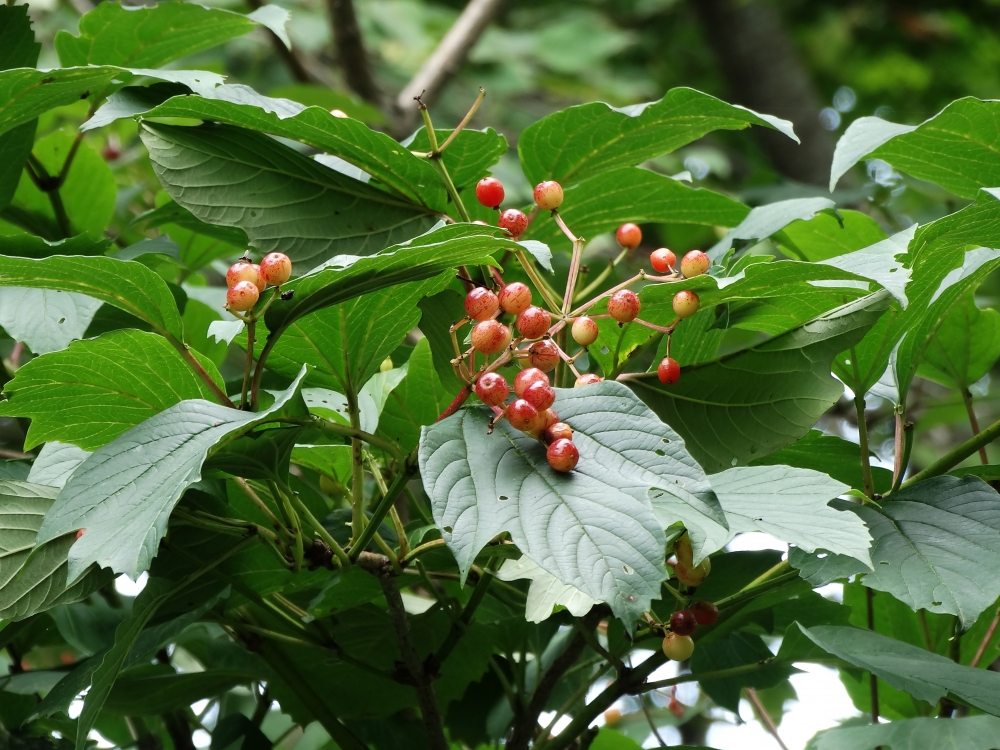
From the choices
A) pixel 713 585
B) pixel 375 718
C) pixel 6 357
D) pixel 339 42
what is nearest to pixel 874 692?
pixel 713 585

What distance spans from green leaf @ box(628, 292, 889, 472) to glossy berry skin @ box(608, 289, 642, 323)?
9cm

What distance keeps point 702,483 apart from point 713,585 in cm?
31

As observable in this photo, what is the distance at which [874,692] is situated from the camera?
2.92ft

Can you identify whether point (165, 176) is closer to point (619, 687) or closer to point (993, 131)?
point (619, 687)

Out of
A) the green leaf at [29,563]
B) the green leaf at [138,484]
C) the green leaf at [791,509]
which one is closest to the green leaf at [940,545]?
the green leaf at [791,509]

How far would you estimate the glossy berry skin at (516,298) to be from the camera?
645 millimetres

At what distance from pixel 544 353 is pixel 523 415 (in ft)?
0.20

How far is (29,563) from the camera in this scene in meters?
0.70

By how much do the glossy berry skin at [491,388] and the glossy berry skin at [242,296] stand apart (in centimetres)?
16

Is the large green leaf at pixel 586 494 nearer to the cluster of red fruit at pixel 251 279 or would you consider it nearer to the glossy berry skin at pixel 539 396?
the glossy berry skin at pixel 539 396

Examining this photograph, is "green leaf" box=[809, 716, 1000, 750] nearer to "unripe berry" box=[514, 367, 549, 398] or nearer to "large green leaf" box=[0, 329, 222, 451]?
"unripe berry" box=[514, 367, 549, 398]

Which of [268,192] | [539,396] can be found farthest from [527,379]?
[268,192]

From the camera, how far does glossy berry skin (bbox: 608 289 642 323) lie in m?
0.68

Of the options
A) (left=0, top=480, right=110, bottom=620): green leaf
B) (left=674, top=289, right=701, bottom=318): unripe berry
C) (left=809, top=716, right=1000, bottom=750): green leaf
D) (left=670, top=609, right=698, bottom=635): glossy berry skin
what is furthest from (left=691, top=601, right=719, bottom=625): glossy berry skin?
(left=0, top=480, right=110, bottom=620): green leaf
